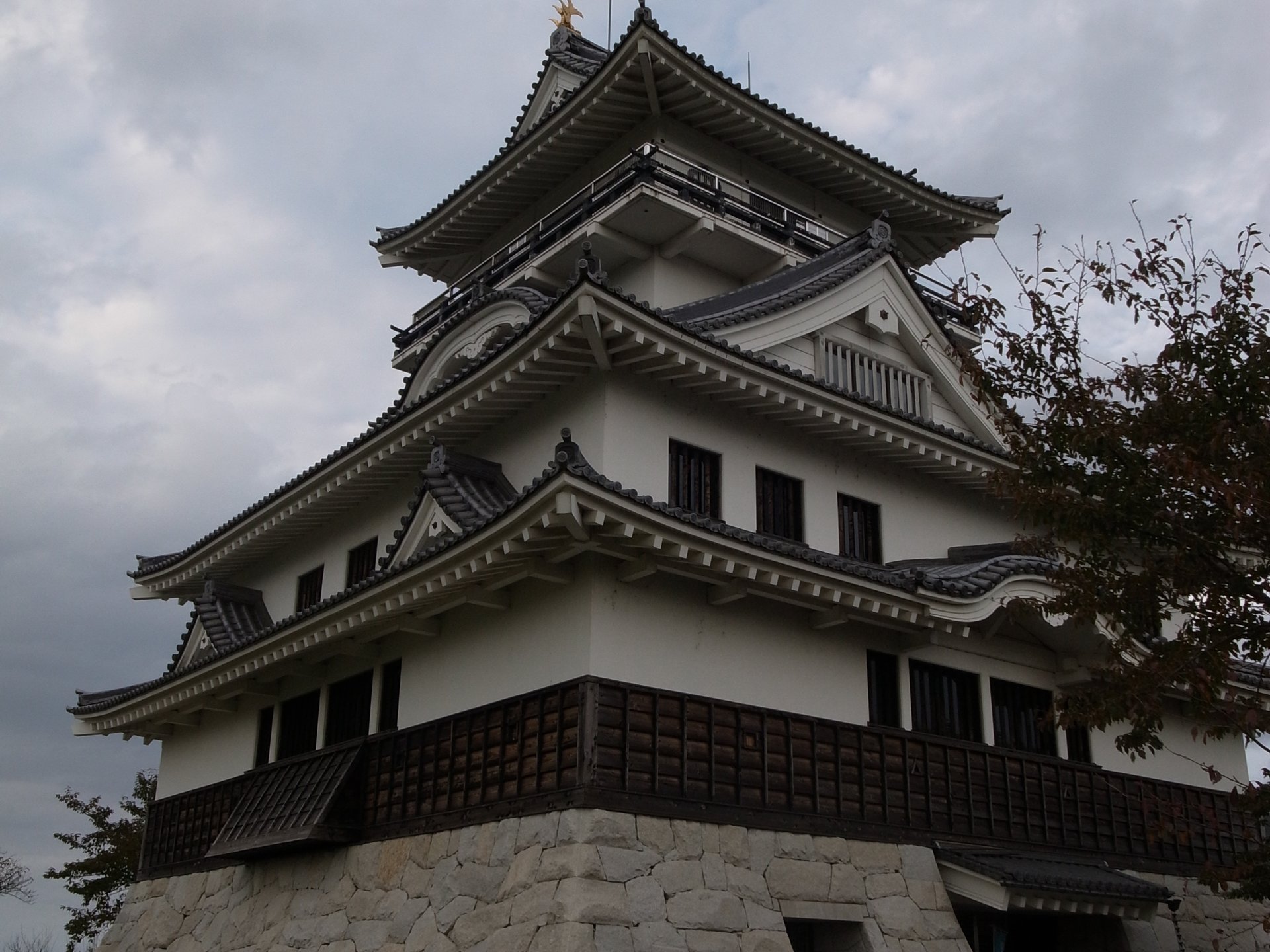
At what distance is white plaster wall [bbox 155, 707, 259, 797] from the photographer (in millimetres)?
17766

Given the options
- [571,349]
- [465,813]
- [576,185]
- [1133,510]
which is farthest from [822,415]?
[576,185]

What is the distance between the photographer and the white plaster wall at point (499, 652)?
11.9m

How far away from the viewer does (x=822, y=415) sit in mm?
14609

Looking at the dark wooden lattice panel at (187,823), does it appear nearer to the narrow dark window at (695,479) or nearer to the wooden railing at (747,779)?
the wooden railing at (747,779)

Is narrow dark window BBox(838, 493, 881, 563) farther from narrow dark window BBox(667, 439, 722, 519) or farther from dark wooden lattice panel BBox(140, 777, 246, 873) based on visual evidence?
dark wooden lattice panel BBox(140, 777, 246, 873)

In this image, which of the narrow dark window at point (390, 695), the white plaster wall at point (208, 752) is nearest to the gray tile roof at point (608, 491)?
the narrow dark window at point (390, 695)

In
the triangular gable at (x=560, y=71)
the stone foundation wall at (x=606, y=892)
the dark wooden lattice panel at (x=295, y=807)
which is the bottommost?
the stone foundation wall at (x=606, y=892)

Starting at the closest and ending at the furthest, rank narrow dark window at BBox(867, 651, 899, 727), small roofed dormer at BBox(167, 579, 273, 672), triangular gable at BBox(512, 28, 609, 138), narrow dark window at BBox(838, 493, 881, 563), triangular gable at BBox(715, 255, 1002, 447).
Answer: narrow dark window at BBox(867, 651, 899, 727) → narrow dark window at BBox(838, 493, 881, 563) → triangular gable at BBox(715, 255, 1002, 447) → small roofed dormer at BBox(167, 579, 273, 672) → triangular gable at BBox(512, 28, 609, 138)

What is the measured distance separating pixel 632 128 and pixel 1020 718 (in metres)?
11.0

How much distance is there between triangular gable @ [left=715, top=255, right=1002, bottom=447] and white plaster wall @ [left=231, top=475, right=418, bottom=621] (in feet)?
18.6

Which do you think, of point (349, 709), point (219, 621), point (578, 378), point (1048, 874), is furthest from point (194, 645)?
point (1048, 874)

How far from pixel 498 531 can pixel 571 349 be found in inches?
106

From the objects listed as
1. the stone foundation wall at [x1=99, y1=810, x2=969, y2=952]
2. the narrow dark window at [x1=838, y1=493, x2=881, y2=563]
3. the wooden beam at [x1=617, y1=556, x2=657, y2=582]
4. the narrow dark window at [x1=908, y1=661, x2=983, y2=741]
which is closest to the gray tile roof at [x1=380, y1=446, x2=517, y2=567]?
the wooden beam at [x1=617, y1=556, x2=657, y2=582]

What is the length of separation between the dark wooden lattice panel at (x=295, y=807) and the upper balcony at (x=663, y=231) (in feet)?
23.8
